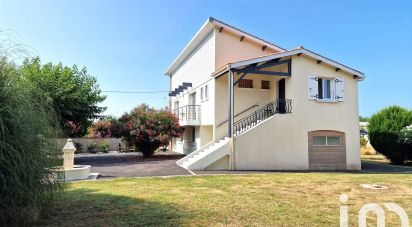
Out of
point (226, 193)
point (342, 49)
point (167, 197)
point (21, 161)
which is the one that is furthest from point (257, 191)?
point (342, 49)

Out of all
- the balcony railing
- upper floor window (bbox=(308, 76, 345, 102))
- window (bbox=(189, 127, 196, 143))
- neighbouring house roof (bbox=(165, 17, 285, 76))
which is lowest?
window (bbox=(189, 127, 196, 143))

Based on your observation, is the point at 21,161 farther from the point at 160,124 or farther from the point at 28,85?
the point at 160,124

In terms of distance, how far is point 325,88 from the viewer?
16766 mm

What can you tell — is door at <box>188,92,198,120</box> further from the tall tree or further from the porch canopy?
the tall tree

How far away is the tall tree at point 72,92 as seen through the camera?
19.3m

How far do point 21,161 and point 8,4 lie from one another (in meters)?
4.05

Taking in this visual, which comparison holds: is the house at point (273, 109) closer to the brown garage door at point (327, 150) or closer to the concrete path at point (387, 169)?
the brown garage door at point (327, 150)

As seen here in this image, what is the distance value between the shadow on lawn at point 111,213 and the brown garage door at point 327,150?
11197 mm

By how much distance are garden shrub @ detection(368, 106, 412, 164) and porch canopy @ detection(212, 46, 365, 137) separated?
5728 millimetres

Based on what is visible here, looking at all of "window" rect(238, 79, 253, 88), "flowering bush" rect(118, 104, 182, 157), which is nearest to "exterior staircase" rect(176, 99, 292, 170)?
"window" rect(238, 79, 253, 88)

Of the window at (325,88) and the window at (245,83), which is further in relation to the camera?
the window at (245,83)

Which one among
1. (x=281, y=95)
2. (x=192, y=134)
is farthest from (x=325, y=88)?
(x=192, y=134)

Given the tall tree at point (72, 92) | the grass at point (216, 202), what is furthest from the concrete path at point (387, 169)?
the tall tree at point (72, 92)

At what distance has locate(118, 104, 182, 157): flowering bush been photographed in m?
19.6
